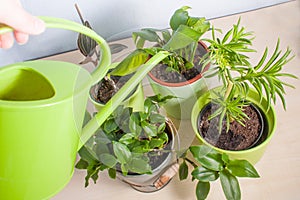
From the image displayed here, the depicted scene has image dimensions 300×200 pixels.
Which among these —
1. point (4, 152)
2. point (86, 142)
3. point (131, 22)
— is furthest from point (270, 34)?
point (4, 152)

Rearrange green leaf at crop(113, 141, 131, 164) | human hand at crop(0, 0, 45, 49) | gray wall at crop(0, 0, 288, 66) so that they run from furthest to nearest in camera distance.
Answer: gray wall at crop(0, 0, 288, 66)
green leaf at crop(113, 141, 131, 164)
human hand at crop(0, 0, 45, 49)

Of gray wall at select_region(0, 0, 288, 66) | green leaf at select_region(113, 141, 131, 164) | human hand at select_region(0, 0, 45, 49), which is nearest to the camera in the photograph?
human hand at select_region(0, 0, 45, 49)

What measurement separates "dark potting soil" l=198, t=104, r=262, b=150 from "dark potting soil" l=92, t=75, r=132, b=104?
0.13 meters

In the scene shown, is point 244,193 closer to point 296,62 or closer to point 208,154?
point 208,154

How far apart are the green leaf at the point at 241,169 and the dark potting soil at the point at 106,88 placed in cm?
19

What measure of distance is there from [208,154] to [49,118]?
0.71 feet

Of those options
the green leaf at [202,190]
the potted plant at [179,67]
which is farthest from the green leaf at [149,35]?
the green leaf at [202,190]

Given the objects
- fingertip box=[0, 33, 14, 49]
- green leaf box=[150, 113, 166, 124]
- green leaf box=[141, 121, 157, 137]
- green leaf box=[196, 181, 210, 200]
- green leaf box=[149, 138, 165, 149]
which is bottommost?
green leaf box=[196, 181, 210, 200]

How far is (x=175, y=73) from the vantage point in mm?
620

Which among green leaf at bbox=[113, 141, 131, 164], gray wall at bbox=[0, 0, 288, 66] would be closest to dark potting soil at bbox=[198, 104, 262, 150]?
green leaf at bbox=[113, 141, 131, 164]

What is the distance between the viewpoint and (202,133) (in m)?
0.59

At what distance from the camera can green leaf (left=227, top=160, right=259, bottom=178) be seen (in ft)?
1.79

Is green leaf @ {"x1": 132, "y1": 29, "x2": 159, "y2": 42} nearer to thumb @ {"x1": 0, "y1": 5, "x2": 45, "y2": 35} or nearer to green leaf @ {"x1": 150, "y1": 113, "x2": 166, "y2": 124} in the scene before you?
green leaf @ {"x1": 150, "y1": 113, "x2": 166, "y2": 124}

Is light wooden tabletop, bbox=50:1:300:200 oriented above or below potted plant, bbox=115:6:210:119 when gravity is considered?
below
